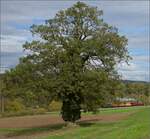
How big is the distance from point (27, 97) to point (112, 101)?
740 centimetres

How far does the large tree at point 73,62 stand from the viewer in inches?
1622

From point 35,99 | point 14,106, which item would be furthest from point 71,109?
point 14,106

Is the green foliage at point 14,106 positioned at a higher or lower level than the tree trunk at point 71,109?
higher

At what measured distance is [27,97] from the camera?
139 ft

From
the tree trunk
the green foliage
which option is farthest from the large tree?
the green foliage

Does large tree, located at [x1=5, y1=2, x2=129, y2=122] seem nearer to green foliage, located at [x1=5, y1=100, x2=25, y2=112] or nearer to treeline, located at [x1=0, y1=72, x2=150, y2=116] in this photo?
treeline, located at [x1=0, y1=72, x2=150, y2=116]

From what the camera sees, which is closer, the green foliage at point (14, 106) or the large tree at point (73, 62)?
the large tree at point (73, 62)

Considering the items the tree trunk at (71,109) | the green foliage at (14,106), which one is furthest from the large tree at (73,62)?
the green foliage at (14,106)

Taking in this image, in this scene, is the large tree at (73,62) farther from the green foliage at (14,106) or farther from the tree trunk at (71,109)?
the green foliage at (14,106)

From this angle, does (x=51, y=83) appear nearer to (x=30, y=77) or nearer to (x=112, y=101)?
(x=30, y=77)

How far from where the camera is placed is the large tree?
4119 centimetres

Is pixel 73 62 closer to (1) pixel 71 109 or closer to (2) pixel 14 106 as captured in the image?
(1) pixel 71 109

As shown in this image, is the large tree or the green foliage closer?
the large tree

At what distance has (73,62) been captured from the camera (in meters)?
41.1
